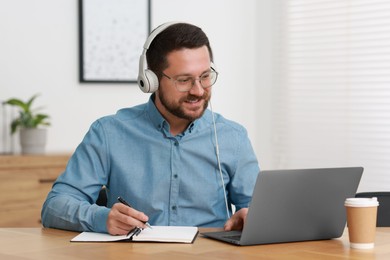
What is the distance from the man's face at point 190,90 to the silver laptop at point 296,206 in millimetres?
537

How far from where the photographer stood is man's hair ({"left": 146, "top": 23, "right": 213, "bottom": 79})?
99.8 inches

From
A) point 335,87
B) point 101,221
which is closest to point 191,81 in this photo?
point 101,221

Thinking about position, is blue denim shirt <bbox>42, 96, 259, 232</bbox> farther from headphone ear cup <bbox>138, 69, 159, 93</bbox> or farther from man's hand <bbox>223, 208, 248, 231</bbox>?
man's hand <bbox>223, 208, 248, 231</bbox>

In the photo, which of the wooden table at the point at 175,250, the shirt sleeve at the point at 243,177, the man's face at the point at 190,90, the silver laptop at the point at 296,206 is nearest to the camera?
the wooden table at the point at 175,250

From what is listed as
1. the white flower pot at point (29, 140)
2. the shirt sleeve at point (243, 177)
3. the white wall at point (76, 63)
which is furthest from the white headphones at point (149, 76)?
the white wall at point (76, 63)

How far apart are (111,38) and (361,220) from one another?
295 centimetres

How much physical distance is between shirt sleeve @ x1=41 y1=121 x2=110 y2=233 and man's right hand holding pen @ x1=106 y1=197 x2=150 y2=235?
0.17 ft

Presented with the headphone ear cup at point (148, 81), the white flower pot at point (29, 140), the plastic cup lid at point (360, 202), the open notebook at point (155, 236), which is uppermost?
the headphone ear cup at point (148, 81)

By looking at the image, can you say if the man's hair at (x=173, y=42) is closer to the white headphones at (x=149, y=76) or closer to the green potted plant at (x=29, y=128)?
the white headphones at (x=149, y=76)

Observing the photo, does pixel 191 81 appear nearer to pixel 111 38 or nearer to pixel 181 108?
pixel 181 108

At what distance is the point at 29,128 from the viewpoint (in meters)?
4.04

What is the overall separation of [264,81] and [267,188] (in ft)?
10.7

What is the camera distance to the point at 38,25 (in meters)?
4.32

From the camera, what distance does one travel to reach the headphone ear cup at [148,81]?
2525 millimetres
